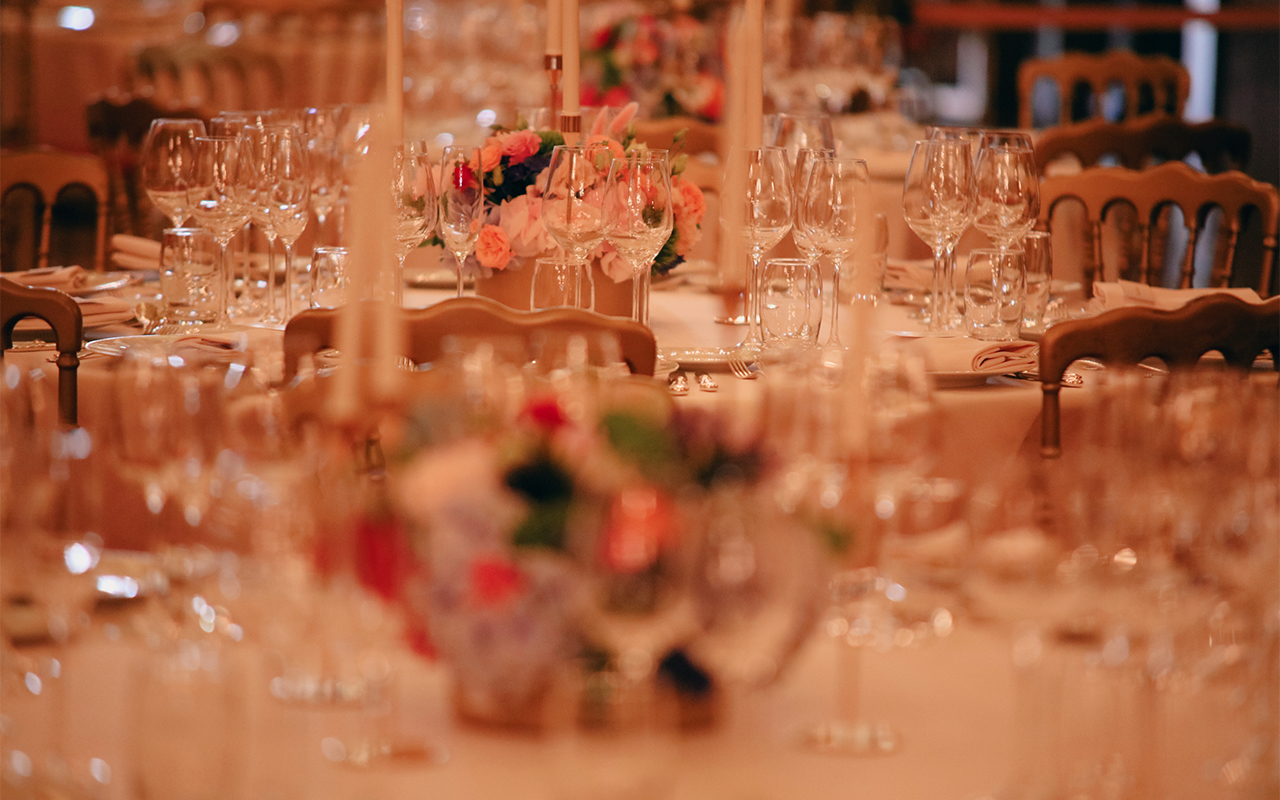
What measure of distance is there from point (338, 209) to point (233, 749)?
1971 millimetres

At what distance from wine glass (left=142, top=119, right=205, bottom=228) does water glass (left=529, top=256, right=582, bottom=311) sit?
67 centimetres

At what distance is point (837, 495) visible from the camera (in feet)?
3.99

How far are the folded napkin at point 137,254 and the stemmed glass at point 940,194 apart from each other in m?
1.56

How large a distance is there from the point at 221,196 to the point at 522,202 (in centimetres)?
52

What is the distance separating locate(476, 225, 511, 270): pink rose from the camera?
2.43 m

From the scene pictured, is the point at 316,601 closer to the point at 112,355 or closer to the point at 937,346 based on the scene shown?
the point at 112,355

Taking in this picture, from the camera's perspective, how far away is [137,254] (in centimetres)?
306

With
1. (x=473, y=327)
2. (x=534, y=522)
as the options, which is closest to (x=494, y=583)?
(x=534, y=522)

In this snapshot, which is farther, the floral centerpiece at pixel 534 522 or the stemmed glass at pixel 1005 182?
the stemmed glass at pixel 1005 182

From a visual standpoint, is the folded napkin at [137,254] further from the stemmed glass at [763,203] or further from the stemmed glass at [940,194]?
the stemmed glass at [940,194]

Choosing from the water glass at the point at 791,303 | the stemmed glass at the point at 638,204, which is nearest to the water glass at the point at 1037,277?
the water glass at the point at 791,303

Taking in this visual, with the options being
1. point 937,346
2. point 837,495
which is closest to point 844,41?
point 937,346

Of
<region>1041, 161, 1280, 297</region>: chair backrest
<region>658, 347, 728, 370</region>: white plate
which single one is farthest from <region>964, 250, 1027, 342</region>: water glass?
<region>1041, 161, 1280, 297</region>: chair backrest

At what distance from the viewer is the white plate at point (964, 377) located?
7.13ft
